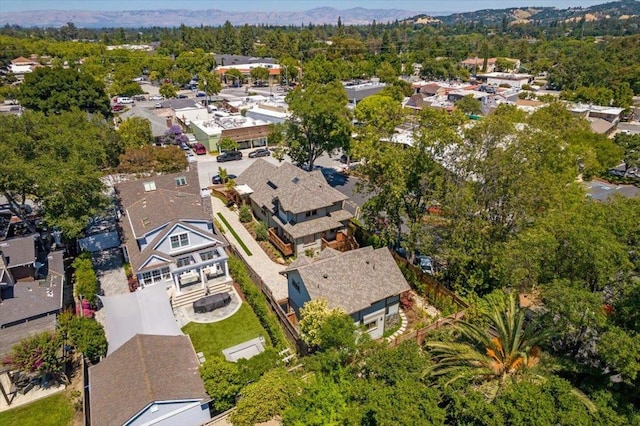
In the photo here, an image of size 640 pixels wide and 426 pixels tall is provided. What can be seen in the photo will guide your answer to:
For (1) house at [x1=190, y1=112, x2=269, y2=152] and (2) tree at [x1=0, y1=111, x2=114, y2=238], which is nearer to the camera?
(2) tree at [x1=0, y1=111, x2=114, y2=238]

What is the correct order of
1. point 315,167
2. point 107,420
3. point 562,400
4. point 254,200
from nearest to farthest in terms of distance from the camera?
point 562,400, point 107,420, point 254,200, point 315,167

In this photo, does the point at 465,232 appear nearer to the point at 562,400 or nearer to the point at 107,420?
the point at 562,400

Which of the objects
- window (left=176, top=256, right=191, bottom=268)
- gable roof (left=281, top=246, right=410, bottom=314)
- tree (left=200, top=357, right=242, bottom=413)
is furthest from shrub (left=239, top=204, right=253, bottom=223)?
tree (left=200, top=357, right=242, bottom=413)

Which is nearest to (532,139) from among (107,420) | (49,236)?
(107,420)

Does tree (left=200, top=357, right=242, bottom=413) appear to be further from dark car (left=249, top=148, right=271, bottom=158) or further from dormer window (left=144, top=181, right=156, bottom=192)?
dark car (left=249, top=148, right=271, bottom=158)

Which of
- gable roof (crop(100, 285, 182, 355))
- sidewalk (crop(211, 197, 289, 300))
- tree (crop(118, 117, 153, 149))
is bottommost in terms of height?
sidewalk (crop(211, 197, 289, 300))

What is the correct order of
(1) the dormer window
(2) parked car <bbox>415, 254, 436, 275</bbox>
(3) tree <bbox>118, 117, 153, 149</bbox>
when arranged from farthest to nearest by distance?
(3) tree <bbox>118, 117, 153, 149</bbox> < (1) the dormer window < (2) parked car <bbox>415, 254, 436, 275</bbox>
